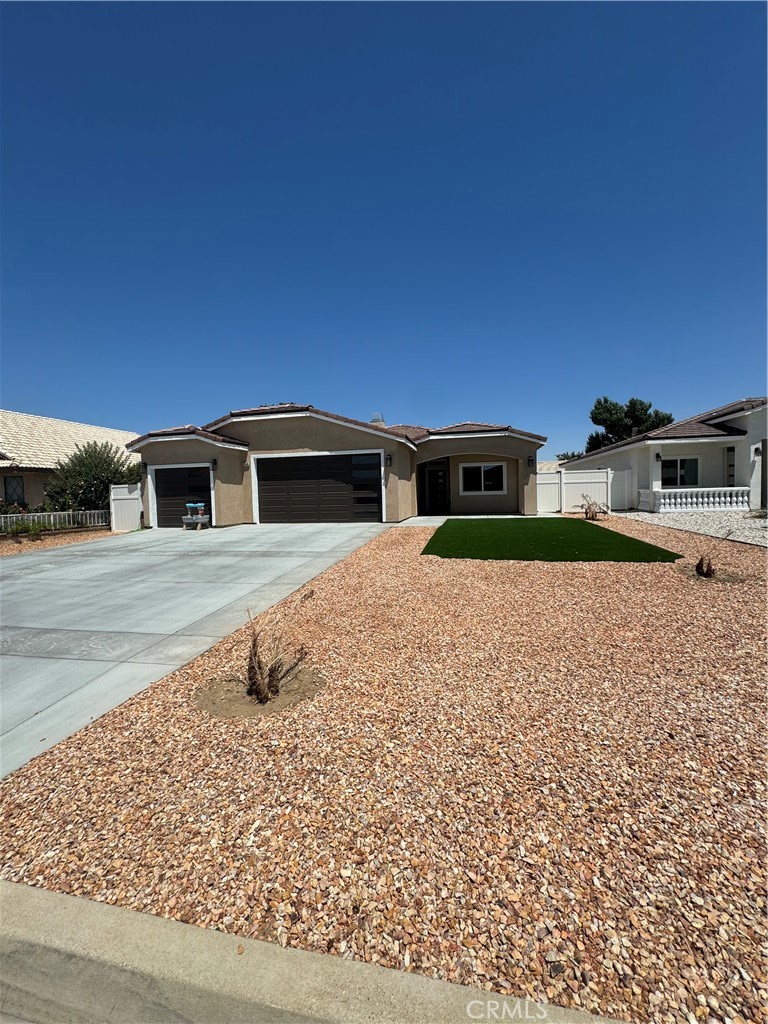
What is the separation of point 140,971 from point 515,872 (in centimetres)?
163

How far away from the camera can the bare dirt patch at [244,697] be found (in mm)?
3658

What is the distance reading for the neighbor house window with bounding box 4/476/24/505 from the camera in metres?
20.8

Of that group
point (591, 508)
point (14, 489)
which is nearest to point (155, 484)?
point (14, 489)

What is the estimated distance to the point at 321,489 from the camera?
57.6 ft

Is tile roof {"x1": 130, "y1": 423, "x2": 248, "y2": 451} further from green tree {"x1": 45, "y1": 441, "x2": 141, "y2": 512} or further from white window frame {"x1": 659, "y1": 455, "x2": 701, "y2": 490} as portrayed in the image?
white window frame {"x1": 659, "y1": 455, "x2": 701, "y2": 490}

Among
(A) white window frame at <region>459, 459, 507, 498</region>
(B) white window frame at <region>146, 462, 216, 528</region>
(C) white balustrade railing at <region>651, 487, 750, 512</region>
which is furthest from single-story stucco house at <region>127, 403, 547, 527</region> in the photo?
(C) white balustrade railing at <region>651, 487, 750, 512</region>

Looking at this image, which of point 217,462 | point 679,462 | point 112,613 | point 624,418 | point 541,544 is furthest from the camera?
point 624,418

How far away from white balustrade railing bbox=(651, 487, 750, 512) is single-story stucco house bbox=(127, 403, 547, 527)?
18.2ft

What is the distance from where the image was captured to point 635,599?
6328 mm

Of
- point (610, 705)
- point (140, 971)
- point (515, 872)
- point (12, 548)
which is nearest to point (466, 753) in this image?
point (515, 872)

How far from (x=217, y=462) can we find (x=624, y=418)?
4067 centimetres

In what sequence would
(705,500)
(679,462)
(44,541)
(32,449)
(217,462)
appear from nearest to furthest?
(44,541), (217,462), (705,500), (679,462), (32,449)

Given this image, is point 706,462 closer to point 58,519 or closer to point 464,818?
point 464,818

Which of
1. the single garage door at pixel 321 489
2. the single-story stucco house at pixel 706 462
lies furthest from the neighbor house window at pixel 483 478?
the single-story stucco house at pixel 706 462
